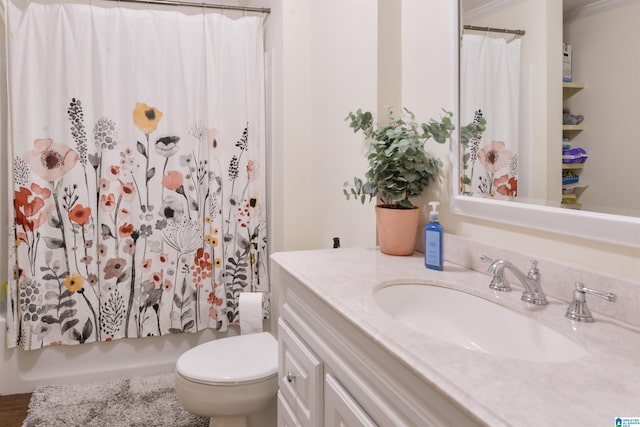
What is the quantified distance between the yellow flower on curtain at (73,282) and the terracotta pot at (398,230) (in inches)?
67.9

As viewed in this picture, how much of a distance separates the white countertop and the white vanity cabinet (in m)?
0.02

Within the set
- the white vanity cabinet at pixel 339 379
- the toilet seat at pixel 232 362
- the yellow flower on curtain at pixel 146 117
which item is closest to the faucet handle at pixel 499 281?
the white vanity cabinet at pixel 339 379

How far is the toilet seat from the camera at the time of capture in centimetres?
175

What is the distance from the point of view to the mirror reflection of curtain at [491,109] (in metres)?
1.27

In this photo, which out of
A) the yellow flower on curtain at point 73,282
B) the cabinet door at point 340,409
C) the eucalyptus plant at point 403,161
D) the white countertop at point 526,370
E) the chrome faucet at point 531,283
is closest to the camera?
the white countertop at point 526,370

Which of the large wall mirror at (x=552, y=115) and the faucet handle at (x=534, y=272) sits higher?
the large wall mirror at (x=552, y=115)

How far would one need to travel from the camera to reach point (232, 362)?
188cm

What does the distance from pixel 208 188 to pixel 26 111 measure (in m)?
0.95

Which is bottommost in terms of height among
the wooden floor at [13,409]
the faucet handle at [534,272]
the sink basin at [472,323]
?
the wooden floor at [13,409]

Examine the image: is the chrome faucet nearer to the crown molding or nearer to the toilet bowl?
the crown molding

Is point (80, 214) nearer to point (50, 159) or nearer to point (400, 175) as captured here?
point (50, 159)

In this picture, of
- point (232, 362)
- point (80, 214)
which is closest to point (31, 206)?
point (80, 214)

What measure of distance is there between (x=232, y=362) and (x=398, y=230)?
90 centimetres

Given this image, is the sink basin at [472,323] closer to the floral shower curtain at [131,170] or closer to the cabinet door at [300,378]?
the cabinet door at [300,378]
